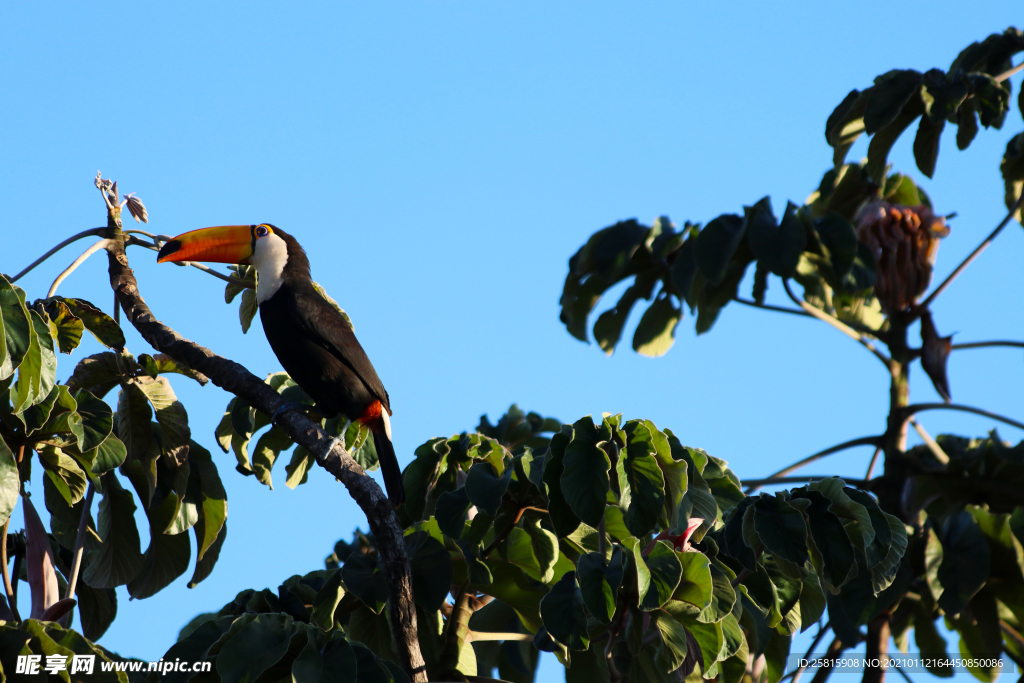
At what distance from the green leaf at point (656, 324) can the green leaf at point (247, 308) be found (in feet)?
7.43

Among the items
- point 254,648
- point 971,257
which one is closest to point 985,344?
point 971,257

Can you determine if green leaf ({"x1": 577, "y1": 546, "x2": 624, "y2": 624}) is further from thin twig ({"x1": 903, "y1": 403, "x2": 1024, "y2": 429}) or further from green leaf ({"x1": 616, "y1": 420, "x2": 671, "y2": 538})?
thin twig ({"x1": 903, "y1": 403, "x2": 1024, "y2": 429})

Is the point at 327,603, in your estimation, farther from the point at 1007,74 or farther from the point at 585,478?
the point at 1007,74

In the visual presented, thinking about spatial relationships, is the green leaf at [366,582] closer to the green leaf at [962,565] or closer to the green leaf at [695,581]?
the green leaf at [695,581]

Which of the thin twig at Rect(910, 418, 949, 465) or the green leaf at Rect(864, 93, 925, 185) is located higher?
the green leaf at Rect(864, 93, 925, 185)

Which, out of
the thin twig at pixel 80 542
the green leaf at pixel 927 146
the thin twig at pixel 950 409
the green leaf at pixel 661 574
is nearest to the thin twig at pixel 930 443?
the thin twig at pixel 950 409

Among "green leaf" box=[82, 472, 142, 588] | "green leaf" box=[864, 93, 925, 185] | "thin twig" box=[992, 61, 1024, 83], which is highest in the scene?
"thin twig" box=[992, 61, 1024, 83]

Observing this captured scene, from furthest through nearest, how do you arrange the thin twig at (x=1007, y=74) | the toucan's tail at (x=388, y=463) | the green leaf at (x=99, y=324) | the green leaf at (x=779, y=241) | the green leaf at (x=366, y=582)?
1. the thin twig at (x=1007, y=74)
2. the green leaf at (x=779, y=241)
3. the toucan's tail at (x=388, y=463)
4. the green leaf at (x=99, y=324)
5. the green leaf at (x=366, y=582)

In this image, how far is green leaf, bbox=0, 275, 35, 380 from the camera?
7.59 ft

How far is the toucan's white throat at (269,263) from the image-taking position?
4.17 meters

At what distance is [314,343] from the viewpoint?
3.94m

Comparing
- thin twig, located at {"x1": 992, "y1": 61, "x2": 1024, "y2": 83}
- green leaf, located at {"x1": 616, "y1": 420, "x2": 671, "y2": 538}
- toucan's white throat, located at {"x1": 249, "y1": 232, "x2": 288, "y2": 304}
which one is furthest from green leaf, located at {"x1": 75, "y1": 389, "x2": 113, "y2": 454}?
A: thin twig, located at {"x1": 992, "y1": 61, "x2": 1024, "y2": 83}

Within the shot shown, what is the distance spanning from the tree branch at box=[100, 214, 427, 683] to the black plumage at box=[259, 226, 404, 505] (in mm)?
826

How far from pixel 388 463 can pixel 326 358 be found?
1.81 ft
